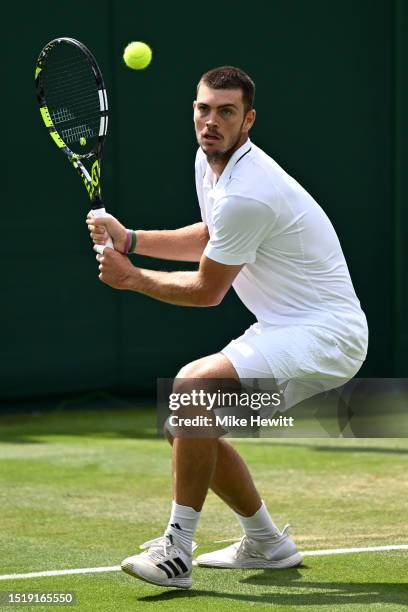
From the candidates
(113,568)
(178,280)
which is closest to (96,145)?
(178,280)

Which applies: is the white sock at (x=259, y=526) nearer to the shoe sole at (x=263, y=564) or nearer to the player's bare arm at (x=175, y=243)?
the shoe sole at (x=263, y=564)

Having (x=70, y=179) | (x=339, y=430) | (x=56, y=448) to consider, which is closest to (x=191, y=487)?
(x=56, y=448)

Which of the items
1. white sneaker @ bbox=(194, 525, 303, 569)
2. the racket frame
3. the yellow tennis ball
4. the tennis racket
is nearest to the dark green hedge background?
the tennis racket

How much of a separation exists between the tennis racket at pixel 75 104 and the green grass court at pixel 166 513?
4.04ft

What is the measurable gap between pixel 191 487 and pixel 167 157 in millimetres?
5661

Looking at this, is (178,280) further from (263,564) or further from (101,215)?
(263,564)

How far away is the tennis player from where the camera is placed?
4270mm

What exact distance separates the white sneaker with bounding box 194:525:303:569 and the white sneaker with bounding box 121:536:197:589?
392 mm

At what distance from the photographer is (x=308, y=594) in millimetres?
4219

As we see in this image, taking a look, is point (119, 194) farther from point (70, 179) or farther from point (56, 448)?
point (56, 448)

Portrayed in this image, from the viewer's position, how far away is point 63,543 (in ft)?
16.5

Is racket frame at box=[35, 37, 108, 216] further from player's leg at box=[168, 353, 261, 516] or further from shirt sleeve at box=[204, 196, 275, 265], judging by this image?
player's leg at box=[168, 353, 261, 516]

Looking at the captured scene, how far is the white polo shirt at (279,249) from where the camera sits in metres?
4.31

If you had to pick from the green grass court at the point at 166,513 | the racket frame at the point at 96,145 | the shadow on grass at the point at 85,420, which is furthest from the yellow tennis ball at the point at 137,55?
the shadow on grass at the point at 85,420
